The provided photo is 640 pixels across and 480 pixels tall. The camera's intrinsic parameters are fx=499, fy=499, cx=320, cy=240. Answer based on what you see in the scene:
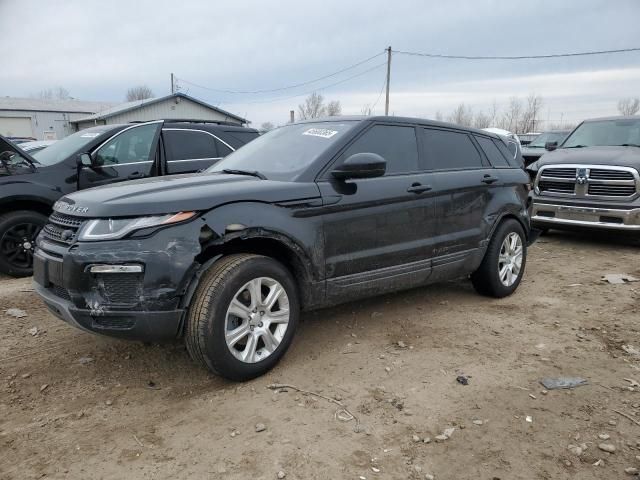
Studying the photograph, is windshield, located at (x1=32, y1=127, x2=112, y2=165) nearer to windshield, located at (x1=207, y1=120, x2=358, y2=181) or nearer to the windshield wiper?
windshield, located at (x1=207, y1=120, x2=358, y2=181)

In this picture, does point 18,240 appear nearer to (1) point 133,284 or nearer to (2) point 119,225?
(2) point 119,225

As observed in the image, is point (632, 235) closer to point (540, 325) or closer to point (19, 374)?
point (540, 325)

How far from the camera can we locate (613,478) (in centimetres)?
238

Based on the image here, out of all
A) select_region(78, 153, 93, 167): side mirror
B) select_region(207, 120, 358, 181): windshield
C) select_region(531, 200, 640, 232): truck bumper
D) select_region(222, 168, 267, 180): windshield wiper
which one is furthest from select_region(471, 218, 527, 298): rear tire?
select_region(78, 153, 93, 167): side mirror

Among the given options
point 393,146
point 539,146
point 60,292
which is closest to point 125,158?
point 60,292

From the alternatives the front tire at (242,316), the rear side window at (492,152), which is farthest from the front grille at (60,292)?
the rear side window at (492,152)

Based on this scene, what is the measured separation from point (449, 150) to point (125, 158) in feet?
14.0

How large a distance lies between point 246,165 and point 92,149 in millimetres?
3343

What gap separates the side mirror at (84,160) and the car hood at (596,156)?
22.4 feet

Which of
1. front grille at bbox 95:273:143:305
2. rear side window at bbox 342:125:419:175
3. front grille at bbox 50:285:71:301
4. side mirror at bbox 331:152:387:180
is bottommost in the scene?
front grille at bbox 50:285:71:301

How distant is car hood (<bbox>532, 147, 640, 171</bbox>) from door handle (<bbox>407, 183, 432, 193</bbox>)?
4596 mm

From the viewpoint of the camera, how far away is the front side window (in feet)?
21.3

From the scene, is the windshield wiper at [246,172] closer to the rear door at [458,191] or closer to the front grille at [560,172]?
the rear door at [458,191]

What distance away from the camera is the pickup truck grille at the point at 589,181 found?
23.4 ft
